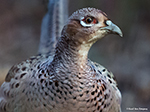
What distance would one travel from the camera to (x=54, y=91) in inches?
24.1

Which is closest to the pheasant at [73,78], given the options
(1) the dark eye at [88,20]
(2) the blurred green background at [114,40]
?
(1) the dark eye at [88,20]

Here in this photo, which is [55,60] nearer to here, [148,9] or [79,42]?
[79,42]

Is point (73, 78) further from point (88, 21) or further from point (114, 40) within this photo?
point (114, 40)

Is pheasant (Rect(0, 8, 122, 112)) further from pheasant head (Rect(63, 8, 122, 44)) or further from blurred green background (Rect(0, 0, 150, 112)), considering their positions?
blurred green background (Rect(0, 0, 150, 112))

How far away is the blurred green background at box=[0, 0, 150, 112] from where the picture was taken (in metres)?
0.90

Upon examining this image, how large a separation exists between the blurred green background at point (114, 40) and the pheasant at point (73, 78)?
10.9 inches

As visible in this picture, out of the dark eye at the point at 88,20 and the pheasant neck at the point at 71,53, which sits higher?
the dark eye at the point at 88,20

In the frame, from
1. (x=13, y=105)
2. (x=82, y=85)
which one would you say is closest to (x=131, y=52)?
(x=82, y=85)

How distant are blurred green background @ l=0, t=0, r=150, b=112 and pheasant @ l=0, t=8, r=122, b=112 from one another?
0.28 m

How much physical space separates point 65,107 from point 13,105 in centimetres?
23

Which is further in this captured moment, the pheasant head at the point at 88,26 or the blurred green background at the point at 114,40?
the blurred green background at the point at 114,40

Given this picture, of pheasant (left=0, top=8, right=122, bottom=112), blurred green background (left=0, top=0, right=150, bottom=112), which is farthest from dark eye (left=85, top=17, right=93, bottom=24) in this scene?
blurred green background (left=0, top=0, right=150, bottom=112)

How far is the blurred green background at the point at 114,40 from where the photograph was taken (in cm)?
90

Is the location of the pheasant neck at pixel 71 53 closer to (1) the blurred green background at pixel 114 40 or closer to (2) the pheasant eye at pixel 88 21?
(2) the pheasant eye at pixel 88 21
